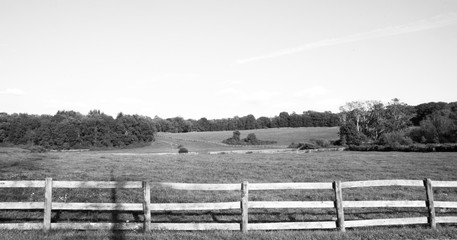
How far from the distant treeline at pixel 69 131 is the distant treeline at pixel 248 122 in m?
60.2

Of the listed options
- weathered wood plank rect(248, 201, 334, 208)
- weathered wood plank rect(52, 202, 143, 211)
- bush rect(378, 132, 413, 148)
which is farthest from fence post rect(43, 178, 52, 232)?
bush rect(378, 132, 413, 148)

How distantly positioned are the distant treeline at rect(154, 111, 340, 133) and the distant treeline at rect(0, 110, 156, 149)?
198ft

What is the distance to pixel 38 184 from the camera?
33.8ft

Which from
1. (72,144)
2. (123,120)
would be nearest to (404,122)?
(123,120)

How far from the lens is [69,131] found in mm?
97250

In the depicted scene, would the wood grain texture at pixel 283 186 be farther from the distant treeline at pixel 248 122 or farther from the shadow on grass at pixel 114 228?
the distant treeline at pixel 248 122

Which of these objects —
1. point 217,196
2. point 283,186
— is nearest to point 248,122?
point 217,196

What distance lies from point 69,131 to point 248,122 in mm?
96762

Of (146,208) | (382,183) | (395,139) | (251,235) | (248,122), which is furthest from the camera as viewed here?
(248,122)

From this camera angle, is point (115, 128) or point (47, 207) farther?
point (115, 128)

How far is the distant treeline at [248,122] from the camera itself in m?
164

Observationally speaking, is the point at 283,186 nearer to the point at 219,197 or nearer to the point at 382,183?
the point at 382,183

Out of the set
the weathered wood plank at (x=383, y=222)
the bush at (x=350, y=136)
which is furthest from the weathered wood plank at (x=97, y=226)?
the bush at (x=350, y=136)

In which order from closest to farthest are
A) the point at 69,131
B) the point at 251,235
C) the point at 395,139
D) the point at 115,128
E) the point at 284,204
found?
1. the point at 251,235
2. the point at 284,204
3. the point at 395,139
4. the point at 69,131
5. the point at 115,128
